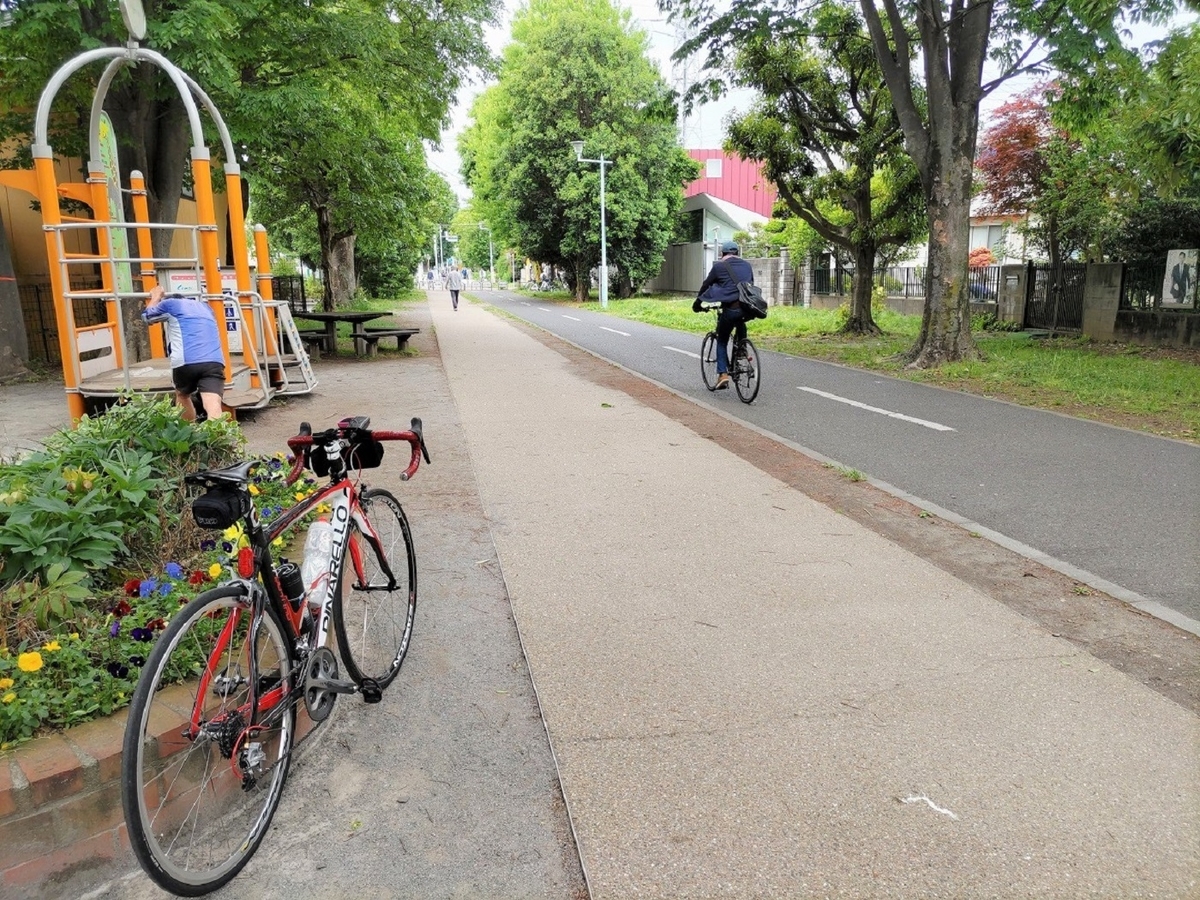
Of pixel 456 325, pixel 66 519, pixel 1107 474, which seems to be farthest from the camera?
pixel 456 325

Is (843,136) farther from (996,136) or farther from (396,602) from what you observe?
(396,602)

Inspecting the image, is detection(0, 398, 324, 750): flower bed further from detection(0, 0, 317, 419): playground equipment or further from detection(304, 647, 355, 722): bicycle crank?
detection(0, 0, 317, 419): playground equipment

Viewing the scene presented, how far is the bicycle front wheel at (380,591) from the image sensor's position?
3.81 m

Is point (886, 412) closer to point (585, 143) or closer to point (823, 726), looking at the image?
point (823, 726)

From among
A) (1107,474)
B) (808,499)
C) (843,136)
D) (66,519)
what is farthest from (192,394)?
(843,136)

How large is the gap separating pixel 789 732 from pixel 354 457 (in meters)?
2.00

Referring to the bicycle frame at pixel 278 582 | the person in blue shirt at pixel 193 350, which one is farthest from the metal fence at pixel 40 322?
the bicycle frame at pixel 278 582

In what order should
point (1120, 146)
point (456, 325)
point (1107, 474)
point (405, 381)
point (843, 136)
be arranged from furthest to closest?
point (456, 325), point (843, 136), point (1120, 146), point (405, 381), point (1107, 474)

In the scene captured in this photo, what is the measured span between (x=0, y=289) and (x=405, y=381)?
21.6ft

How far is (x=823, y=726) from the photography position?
11.3ft

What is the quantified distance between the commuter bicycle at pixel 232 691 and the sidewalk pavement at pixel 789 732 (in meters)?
0.19

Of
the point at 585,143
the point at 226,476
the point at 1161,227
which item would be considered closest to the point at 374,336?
the point at 226,476

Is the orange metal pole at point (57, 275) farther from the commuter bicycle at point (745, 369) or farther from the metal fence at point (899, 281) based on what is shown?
the metal fence at point (899, 281)

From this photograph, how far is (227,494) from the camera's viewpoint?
9.12ft
